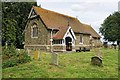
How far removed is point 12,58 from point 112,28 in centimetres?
6079

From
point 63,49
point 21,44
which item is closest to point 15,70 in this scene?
point 63,49

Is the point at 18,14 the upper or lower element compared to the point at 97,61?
upper

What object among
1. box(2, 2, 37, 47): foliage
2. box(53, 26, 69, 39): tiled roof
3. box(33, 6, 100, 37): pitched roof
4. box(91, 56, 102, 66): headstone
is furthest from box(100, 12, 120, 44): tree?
box(91, 56, 102, 66): headstone

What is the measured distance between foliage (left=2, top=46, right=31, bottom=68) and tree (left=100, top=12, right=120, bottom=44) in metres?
56.0

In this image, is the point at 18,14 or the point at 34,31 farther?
the point at 18,14

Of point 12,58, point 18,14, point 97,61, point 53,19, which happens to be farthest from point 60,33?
point 97,61

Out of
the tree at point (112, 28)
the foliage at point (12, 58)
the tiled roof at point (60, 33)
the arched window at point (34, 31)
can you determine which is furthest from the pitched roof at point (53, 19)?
the tree at point (112, 28)

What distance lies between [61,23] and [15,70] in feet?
89.5

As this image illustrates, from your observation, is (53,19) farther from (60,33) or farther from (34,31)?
(60,33)

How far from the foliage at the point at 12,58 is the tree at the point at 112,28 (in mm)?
55964

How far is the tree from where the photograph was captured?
78.2 metres

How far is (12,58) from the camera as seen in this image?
2380 cm

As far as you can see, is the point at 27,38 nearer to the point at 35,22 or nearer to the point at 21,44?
the point at 35,22

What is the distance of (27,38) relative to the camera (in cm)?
4525
